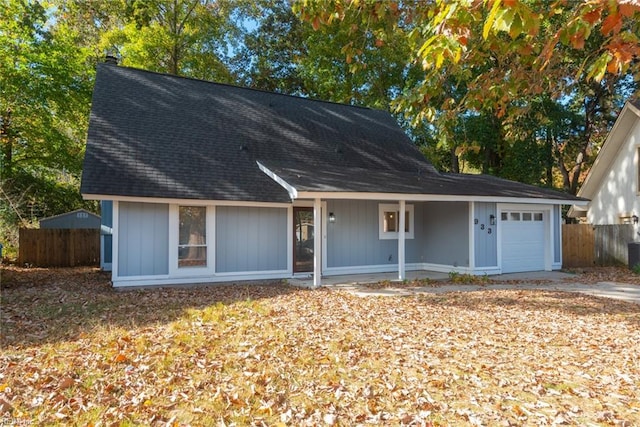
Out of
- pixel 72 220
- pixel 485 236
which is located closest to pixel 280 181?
pixel 485 236

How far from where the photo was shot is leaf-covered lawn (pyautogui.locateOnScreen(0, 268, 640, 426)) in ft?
12.4

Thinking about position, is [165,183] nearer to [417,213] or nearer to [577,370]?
[417,213]

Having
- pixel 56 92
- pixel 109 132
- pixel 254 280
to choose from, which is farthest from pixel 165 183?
pixel 56 92

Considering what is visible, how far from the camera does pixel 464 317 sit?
7.32 m

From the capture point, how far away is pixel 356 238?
1293 cm

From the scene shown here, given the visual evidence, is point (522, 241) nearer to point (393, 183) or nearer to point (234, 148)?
point (393, 183)

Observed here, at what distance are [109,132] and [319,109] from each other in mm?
8018

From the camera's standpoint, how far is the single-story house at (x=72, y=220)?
52.7 ft

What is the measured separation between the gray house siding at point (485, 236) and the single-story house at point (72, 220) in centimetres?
1397

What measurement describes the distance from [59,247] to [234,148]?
7598mm

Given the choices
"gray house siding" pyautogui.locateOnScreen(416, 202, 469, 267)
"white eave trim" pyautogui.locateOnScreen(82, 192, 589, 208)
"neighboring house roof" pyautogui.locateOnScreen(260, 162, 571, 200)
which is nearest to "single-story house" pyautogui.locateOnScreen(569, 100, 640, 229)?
"neighboring house roof" pyautogui.locateOnScreen(260, 162, 571, 200)

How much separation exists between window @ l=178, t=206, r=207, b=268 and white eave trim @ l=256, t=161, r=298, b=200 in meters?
2.00

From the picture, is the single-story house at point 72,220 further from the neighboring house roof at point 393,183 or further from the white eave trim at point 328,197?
the neighboring house roof at point 393,183

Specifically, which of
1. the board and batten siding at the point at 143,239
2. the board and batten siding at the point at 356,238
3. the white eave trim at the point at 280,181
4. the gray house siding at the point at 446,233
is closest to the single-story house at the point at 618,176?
the gray house siding at the point at 446,233
